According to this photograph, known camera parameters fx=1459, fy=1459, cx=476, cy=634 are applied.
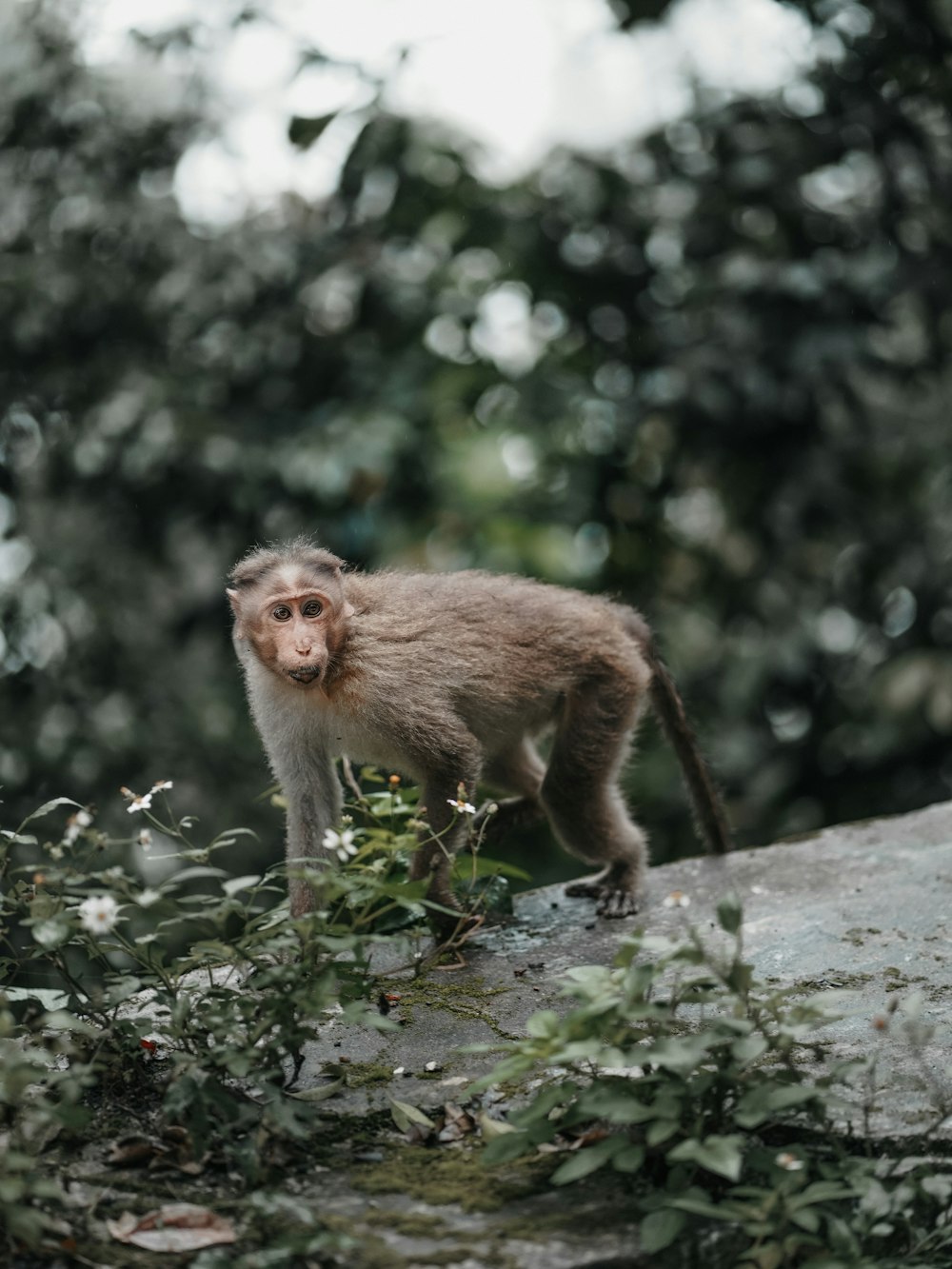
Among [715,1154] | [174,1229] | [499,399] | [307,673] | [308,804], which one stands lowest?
[174,1229]

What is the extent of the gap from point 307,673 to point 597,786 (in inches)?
65.8

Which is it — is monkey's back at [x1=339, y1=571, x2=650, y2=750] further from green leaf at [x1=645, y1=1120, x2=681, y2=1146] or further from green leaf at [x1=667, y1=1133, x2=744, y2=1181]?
green leaf at [x1=667, y1=1133, x2=744, y2=1181]

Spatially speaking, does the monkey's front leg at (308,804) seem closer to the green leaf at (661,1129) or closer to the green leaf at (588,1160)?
the green leaf at (588,1160)

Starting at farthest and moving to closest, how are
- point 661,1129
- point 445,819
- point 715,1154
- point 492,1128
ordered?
1. point 445,819
2. point 492,1128
3. point 661,1129
4. point 715,1154

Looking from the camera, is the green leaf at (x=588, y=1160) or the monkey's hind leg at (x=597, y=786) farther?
the monkey's hind leg at (x=597, y=786)

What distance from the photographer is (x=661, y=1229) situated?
324cm

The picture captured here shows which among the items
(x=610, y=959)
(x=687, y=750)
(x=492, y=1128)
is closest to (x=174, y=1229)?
(x=492, y=1128)

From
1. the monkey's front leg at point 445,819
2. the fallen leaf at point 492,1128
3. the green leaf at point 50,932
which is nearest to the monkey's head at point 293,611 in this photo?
the monkey's front leg at point 445,819

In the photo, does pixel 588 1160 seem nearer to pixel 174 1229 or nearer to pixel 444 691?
pixel 174 1229

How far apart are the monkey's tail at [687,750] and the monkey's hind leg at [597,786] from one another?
1.24ft

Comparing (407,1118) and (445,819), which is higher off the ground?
(445,819)

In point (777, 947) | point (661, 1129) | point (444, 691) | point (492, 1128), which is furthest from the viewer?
point (444, 691)

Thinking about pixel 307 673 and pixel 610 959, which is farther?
pixel 610 959

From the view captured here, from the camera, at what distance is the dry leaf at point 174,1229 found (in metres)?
3.36
